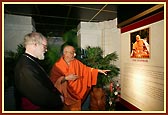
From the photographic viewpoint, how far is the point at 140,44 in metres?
2.32

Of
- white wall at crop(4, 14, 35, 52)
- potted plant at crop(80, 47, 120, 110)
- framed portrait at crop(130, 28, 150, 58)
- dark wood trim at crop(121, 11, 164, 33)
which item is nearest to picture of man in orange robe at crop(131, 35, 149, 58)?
framed portrait at crop(130, 28, 150, 58)

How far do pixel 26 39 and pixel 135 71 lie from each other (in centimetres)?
140

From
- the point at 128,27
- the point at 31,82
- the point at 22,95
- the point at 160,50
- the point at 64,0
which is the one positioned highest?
the point at 64,0

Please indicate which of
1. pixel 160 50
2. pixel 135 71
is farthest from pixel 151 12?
pixel 135 71

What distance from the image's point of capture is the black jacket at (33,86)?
185 centimetres

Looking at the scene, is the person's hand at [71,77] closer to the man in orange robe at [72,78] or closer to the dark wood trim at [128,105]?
the man in orange robe at [72,78]

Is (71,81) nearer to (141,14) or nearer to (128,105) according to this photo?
(128,105)

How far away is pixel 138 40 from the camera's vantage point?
7.77ft

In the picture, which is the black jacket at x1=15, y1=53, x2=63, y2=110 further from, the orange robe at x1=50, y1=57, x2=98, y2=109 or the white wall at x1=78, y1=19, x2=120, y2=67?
the white wall at x1=78, y1=19, x2=120, y2=67

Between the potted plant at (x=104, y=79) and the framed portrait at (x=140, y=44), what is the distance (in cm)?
43

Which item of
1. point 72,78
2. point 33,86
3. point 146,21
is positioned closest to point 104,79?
point 72,78

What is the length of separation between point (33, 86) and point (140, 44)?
1.34 m

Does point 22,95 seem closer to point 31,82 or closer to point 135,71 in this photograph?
point 31,82

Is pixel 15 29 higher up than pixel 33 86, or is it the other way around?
pixel 15 29
